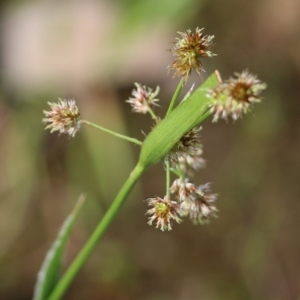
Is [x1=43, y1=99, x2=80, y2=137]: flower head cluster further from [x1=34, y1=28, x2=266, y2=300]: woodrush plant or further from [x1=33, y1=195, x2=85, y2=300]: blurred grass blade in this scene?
[x1=33, y1=195, x2=85, y2=300]: blurred grass blade

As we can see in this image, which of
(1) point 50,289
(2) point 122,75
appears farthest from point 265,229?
(1) point 50,289

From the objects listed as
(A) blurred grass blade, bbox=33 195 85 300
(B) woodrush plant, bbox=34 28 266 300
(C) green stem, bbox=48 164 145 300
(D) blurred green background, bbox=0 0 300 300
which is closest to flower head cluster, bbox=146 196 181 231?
(B) woodrush plant, bbox=34 28 266 300

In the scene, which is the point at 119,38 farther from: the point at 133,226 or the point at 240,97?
the point at 240,97

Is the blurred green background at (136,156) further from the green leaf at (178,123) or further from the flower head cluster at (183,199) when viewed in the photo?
the green leaf at (178,123)

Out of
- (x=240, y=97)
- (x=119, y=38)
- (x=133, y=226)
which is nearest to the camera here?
(x=240, y=97)

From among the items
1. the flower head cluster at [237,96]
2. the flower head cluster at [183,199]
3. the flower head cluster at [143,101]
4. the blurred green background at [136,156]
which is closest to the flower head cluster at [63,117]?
the flower head cluster at [143,101]

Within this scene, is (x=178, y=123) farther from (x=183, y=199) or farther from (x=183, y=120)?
(x=183, y=199)

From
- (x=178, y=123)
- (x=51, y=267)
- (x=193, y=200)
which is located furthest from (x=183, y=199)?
(x=51, y=267)
